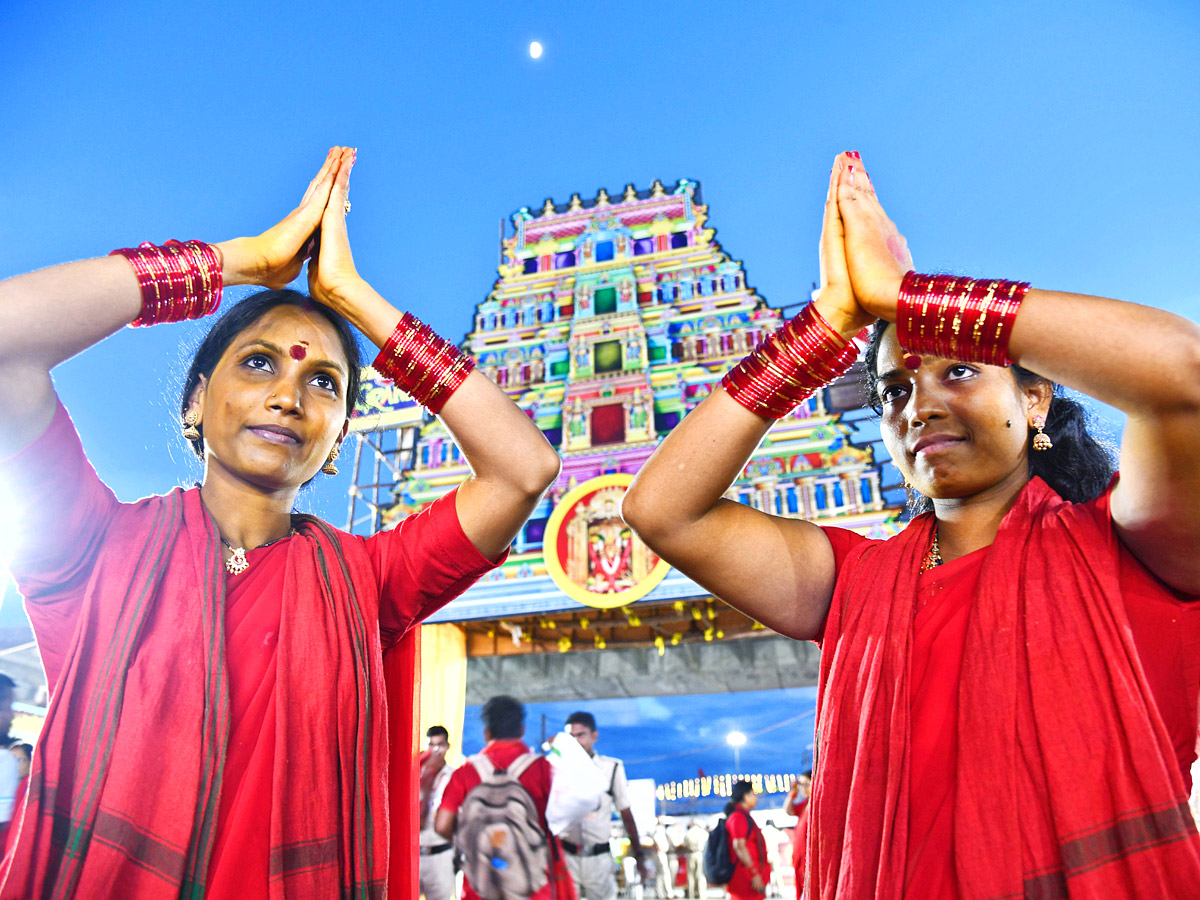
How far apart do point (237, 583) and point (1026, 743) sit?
149 cm

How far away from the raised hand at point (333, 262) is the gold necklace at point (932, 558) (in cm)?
136

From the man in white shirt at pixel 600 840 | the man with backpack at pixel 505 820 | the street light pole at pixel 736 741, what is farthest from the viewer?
the street light pole at pixel 736 741

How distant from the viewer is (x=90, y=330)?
1468 mm

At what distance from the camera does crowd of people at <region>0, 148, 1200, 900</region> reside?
1301 mm

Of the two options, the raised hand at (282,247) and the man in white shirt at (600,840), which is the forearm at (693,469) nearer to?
the raised hand at (282,247)

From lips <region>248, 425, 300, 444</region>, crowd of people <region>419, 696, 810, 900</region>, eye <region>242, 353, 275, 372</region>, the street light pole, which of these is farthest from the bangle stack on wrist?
the street light pole

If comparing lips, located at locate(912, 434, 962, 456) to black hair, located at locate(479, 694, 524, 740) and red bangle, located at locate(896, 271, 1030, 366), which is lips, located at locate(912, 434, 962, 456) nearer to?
red bangle, located at locate(896, 271, 1030, 366)

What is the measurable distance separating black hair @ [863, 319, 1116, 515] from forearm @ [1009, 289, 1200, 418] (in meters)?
0.42

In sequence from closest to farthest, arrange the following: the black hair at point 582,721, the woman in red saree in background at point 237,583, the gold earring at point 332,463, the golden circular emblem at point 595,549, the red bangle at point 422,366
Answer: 1. the woman in red saree in background at point 237,583
2. the red bangle at point 422,366
3. the gold earring at point 332,463
4. the black hair at point 582,721
5. the golden circular emblem at point 595,549

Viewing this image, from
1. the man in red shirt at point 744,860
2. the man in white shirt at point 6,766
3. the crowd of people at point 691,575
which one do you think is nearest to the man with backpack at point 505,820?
the man in red shirt at point 744,860

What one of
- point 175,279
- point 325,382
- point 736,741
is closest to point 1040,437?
point 325,382

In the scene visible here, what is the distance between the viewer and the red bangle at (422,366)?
70.4 inches

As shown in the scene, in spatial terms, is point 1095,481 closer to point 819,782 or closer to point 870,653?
point 870,653

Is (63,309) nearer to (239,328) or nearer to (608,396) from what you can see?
(239,328)
